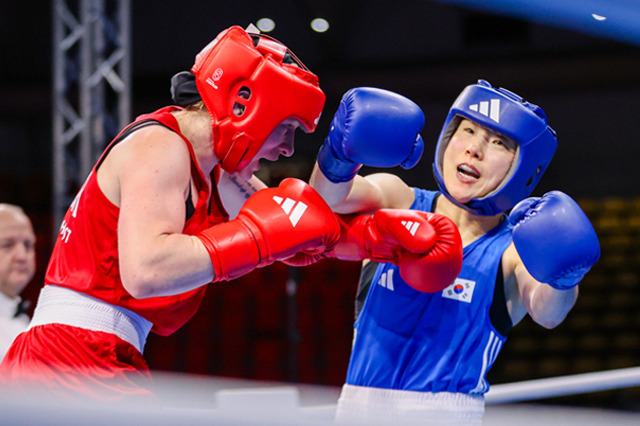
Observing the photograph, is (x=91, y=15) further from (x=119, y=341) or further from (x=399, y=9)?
(x=399, y=9)

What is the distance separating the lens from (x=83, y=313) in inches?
64.0

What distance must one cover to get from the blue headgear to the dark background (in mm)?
4595

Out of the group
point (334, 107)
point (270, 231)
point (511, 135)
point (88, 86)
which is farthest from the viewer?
point (334, 107)

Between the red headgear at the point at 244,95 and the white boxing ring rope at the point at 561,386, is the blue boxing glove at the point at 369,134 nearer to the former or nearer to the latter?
the red headgear at the point at 244,95

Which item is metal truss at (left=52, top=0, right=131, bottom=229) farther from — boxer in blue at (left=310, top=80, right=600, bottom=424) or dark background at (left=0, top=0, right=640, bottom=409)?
boxer in blue at (left=310, top=80, right=600, bottom=424)

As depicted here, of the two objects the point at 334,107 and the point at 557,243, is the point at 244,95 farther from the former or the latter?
the point at 334,107

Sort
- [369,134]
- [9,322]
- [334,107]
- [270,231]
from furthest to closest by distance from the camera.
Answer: [334,107]
[9,322]
[369,134]
[270,231]

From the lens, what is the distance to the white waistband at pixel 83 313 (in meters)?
1.62

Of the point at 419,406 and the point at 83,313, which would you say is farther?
the point at 419,406

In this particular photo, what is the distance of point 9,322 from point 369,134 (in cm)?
207

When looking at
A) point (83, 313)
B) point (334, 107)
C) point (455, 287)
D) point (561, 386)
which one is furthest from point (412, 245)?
point (334, 107)

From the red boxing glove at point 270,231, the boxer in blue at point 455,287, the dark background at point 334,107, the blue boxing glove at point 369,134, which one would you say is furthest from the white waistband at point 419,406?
the dark background at point 334,107

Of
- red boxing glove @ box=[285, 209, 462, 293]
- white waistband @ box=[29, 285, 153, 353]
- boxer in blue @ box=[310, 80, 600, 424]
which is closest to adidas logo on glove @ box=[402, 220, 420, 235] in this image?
red boxing glove @ box=[285, 209, 462, 293]

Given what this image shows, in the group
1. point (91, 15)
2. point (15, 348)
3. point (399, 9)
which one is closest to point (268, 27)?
point (399, 9)
